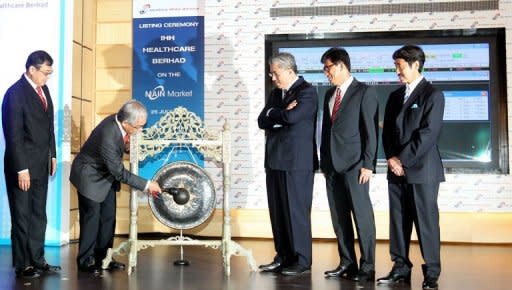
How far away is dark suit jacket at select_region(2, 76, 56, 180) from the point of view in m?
3.12

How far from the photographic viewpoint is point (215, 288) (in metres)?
2.77

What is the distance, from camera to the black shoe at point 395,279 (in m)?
2.93

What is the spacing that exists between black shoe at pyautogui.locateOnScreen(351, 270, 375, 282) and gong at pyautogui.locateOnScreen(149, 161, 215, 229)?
1065 mm

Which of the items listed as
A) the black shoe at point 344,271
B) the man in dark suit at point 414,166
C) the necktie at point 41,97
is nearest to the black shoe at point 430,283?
the man in dark suit at point 414,166

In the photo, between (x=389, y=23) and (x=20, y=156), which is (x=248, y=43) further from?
(x=20, y=156)

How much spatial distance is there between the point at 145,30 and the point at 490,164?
3.48 m

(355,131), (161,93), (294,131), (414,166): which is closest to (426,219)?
(414,166)

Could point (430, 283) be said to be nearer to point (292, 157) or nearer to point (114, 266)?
point (292, 157)

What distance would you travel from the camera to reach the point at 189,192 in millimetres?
3541

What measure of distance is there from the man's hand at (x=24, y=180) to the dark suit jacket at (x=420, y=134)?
6.83ft

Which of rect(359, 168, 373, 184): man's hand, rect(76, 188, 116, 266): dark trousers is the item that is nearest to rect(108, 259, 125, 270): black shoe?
rect(76, 188, 116, 266): dark trousers

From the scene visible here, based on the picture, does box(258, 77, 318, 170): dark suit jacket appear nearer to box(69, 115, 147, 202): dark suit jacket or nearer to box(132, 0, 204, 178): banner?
box(69, 115, 147, 202): dark suit jacket

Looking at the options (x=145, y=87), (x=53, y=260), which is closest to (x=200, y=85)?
(x=145, y=87)

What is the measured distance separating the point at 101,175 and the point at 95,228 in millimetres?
324
